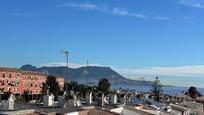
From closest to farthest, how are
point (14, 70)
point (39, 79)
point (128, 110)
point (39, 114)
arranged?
point (39, 114)
point (128, 110)
point (14, 70)
point (39, 79)

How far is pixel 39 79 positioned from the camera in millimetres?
175500

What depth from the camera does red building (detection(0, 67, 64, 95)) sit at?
151375 mm

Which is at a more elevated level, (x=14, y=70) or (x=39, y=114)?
(x=14, y=70)

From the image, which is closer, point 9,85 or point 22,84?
point 9,85

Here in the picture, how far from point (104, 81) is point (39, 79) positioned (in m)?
34.1

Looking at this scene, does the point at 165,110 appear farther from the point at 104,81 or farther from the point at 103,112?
the point at 104,81

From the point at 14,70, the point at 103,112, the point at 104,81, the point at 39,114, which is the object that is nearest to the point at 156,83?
the point at 104,81

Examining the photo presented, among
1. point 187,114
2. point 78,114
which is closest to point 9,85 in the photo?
point 187,114

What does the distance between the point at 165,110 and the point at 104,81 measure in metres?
80.5

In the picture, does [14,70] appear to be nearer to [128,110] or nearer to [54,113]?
[128,110]

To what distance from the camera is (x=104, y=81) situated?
14938cm

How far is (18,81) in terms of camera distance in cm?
16038

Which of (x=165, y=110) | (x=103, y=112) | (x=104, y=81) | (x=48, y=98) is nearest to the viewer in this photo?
(x=103, y=112)

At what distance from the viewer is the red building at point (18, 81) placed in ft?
497
